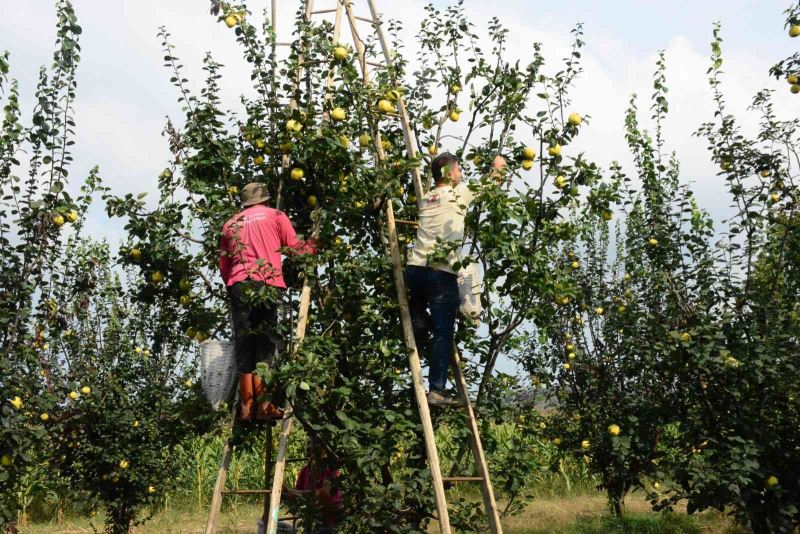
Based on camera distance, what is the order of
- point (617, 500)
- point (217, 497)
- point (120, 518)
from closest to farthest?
point (217, 497), point (617, 500), point (120, 518)

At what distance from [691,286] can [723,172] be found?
0.81 m

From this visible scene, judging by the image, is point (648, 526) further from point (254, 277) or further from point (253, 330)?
point (254, 277)

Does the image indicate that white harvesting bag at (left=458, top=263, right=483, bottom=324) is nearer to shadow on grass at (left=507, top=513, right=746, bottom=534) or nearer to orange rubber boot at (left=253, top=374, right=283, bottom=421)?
orange rubber boot at (left=253, top=374, right=283, bottom=421)

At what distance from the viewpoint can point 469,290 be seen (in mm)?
4324

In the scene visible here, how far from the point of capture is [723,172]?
223 inches

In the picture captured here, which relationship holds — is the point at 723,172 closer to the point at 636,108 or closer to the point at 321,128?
the point at 636,108

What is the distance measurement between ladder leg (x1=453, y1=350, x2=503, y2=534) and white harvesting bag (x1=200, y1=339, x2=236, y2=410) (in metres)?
1.17

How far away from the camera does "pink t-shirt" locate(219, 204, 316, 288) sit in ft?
13.6

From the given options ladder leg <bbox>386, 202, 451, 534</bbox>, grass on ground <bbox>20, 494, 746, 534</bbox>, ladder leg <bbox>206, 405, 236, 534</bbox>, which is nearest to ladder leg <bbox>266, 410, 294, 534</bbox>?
ladder leg <bbox>206, 405, 236, 534</bbox>

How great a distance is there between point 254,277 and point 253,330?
264 millimetres

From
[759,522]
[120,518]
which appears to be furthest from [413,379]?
[120,518]

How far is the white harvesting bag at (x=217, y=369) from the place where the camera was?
4.34 meters

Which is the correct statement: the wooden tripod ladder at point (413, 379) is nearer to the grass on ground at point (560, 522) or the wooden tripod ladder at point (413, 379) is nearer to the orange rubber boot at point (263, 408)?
the orange rubber boot at point (263, 408)

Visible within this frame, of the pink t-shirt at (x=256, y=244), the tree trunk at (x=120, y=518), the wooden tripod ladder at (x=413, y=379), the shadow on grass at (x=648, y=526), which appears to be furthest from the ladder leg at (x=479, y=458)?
the tree trunk at (x=120, y=518)
